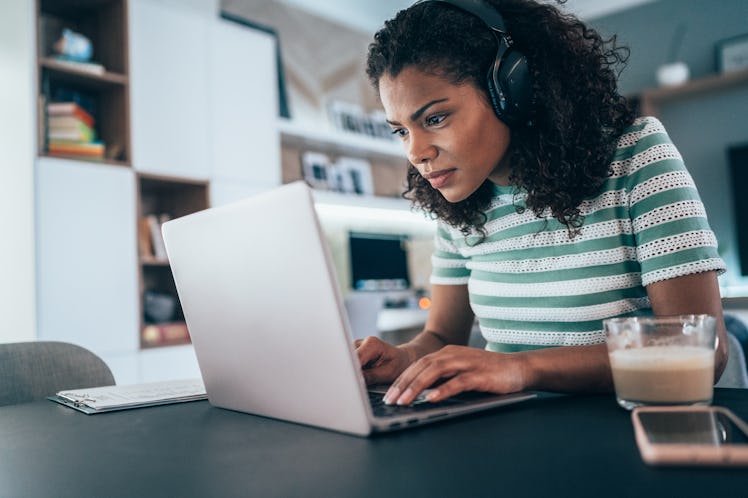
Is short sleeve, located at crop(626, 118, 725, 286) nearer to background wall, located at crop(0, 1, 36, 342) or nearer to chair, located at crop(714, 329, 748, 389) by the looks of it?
chair, located at crop(714, 329, 748, 389)

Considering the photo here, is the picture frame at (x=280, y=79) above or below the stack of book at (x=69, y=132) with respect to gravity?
above

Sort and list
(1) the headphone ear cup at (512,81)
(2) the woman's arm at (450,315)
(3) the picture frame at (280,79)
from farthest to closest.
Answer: (3) the picture frame at (280,79)
(2) the woman's arm at (450,315)
(1) the headphone ear cup at (512,81)

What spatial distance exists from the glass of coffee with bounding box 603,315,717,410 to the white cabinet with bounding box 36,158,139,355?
2488mm

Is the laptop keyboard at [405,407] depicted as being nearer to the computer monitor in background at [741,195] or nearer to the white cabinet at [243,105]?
the white cabinet at [243,105]

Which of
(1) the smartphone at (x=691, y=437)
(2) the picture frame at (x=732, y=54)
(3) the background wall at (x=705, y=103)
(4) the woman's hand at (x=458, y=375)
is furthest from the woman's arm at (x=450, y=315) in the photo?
(2) the picture frame at (x=732, y=54)

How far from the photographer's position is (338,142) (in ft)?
13.8

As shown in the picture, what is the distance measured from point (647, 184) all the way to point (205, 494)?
80cm

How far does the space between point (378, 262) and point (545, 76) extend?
129 inches

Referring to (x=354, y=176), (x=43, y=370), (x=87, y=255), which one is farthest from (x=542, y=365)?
(x=354, y=176)

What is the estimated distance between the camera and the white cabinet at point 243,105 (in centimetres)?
336

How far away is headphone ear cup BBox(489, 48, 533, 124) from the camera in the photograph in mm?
1021

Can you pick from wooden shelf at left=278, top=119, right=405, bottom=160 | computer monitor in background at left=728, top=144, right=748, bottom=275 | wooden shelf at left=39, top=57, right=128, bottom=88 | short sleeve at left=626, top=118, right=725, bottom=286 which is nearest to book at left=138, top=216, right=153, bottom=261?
wooden shelf at left=39, top=57, right=128, bottom=88

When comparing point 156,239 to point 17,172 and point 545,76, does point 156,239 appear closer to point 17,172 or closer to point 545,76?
point 17,172

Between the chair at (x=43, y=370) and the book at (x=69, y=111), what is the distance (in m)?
1.83
